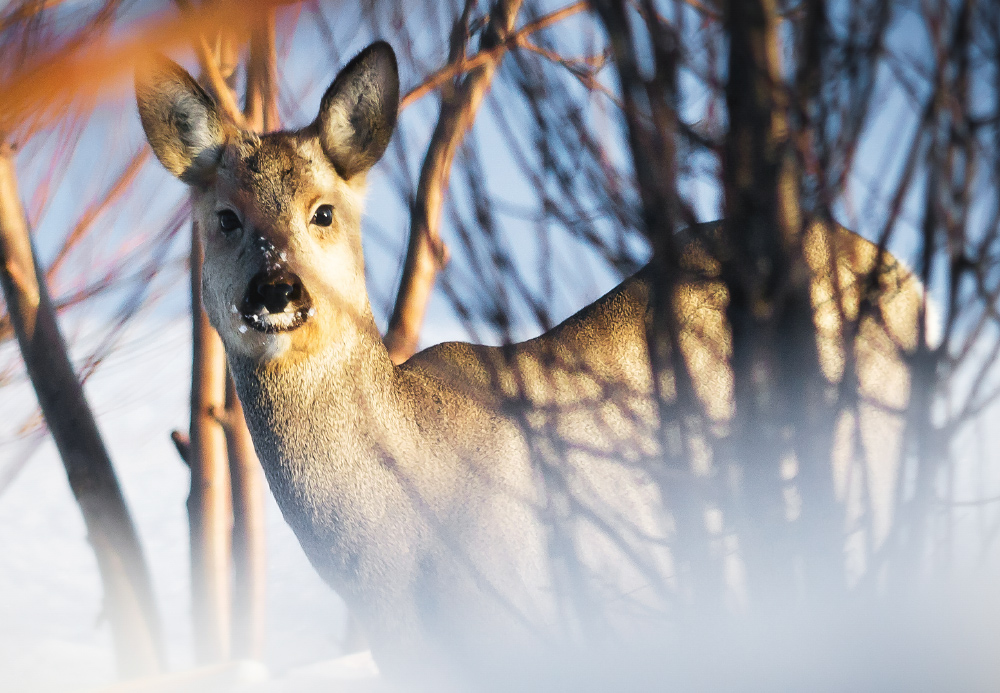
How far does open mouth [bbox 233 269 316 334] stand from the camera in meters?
0.91

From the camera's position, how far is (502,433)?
103cm

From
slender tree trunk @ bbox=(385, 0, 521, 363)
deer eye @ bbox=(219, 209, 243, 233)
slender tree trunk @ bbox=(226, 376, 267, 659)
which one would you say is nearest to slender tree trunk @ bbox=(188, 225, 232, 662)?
slender tree trunk @ bbox=(226, 376, 267, 659)

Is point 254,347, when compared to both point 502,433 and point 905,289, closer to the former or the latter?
point 502,433

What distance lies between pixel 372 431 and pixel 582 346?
1.07 ft

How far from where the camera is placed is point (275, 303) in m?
0.91

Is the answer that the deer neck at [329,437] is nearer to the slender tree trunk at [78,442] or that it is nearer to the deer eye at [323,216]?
the deer eye at [323,216]

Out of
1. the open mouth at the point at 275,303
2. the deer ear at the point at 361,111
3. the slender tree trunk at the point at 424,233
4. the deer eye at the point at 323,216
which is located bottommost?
the open mouth at the point at 275,303

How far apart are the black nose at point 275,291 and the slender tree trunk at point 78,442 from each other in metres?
1.15

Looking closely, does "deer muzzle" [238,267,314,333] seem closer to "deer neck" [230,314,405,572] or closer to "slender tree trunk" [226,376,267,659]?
"deer neck" [230,314,405,572]

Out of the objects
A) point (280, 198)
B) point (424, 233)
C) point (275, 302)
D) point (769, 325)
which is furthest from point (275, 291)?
point (424, 233)

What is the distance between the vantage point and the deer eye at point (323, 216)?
1061mm

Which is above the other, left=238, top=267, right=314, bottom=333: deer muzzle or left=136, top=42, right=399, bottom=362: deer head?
left=136, top=42, right=399, bottom=362: deer head

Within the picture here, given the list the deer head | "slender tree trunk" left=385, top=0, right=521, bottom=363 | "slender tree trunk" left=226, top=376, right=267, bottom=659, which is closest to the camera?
the deer head

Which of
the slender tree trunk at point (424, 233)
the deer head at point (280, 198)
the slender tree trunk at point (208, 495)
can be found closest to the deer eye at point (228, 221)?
the deer head at point (280, 198)
